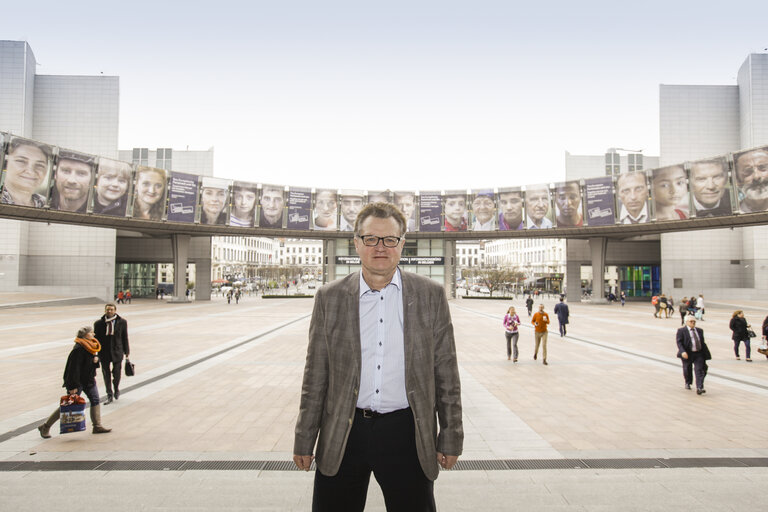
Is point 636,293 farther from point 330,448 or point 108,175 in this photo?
point 330,448

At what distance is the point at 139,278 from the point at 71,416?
62151 millimetres

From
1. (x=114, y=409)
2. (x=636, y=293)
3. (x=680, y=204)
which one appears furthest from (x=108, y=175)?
(x=636, y=293)

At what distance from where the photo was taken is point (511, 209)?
44.0 m

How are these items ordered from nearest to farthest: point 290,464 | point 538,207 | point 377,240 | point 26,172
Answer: point 377,240 → point 290,464 → point 26,172 → point 538,207

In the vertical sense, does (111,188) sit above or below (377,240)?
above

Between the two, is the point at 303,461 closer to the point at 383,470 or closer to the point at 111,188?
the point at 383,470

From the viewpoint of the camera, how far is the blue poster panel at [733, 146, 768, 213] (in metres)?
30.7

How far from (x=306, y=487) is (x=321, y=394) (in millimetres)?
2505

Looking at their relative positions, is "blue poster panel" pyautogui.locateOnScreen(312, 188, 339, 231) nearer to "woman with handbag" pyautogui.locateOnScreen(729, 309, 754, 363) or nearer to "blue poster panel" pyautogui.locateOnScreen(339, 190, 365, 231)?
"blue poster panel" pyautogui.locateOnScreen(339, 190, 365, 231)

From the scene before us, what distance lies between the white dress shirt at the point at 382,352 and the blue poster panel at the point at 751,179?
39006 mm

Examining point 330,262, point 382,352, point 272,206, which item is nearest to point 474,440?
point 382,352

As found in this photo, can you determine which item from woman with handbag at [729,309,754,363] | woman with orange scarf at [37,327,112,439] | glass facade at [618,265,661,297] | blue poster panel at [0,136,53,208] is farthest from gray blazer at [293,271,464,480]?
glass facade at [618,265,661,297]

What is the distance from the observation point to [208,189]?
4050 centimetres

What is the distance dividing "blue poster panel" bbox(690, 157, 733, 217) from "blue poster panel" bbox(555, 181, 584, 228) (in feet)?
29.2
